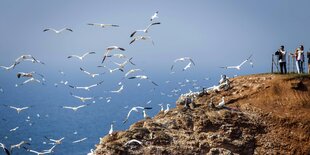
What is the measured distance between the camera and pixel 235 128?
40531mm

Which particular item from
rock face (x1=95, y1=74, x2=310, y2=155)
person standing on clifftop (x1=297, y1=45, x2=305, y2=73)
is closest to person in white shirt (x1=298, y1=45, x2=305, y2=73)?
person standing on clifftop (x1=297, y1=45, x2=305, y2=73)

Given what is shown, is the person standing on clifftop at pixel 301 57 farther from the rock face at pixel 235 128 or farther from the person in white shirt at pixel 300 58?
the rock face at pixel 235 128

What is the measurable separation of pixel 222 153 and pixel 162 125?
559cm

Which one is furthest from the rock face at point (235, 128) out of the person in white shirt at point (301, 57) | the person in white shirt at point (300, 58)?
the person in white shirt at point (301, 57)

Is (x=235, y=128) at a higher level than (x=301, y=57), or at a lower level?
lower

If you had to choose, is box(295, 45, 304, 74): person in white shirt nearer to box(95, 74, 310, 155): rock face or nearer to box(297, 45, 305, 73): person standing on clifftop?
box(297, 45, 305, 73): person standing on clifftop

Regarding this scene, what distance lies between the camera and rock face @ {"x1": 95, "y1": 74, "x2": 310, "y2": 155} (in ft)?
126

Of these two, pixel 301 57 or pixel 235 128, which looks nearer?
pixel 235 128

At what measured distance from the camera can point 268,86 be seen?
149 feet

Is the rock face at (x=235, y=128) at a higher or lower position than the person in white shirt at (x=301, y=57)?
lower

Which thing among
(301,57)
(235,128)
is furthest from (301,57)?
(235,128)

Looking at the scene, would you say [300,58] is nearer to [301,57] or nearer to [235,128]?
[301,57]

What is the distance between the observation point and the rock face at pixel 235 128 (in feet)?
126

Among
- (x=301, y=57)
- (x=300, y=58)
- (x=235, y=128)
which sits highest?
(x=301, y=57)
